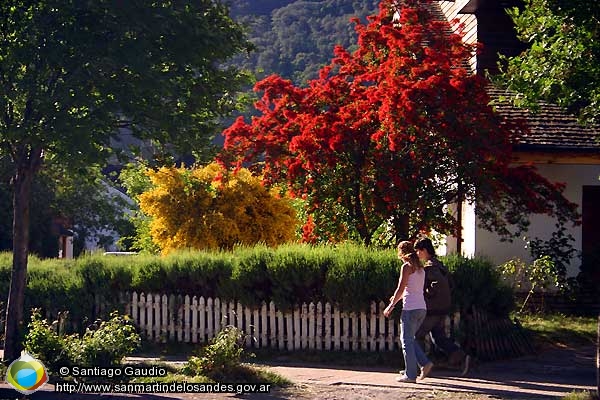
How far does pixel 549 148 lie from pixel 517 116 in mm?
917

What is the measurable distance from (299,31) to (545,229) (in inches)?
2549

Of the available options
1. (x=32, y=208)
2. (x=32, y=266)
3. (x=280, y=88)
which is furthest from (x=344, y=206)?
(x=32, y=208)

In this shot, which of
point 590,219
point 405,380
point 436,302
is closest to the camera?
point 405,380

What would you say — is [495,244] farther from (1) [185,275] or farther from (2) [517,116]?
(1) [185,275]

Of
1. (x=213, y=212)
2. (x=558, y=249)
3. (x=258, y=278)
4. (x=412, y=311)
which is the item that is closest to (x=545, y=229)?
(x=558, y=249)

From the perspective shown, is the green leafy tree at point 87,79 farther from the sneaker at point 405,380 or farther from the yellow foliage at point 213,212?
the yellow foliage at point 213,212

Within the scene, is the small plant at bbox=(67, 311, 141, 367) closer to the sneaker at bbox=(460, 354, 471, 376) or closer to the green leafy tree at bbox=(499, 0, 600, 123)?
the sneaker at bbox=(460, 354, 471, 376)

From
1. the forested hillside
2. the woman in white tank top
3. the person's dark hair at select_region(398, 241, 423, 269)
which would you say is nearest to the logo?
the woman in white tank top

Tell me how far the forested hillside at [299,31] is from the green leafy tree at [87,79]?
5080 cm

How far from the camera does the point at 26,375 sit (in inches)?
429

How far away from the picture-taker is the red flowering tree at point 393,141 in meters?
14.7

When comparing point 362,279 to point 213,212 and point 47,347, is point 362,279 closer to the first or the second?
point 47,347

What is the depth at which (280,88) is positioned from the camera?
53.2 ft

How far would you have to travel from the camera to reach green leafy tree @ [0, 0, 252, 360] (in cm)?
1221
